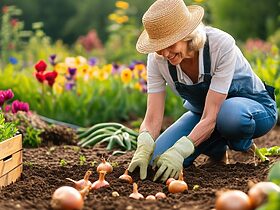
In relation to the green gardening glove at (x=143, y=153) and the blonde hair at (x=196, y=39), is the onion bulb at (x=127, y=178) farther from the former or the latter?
the blonde hair at (x=196, y=39)

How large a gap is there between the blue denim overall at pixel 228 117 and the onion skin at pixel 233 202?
1.41m

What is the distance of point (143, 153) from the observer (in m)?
3.99

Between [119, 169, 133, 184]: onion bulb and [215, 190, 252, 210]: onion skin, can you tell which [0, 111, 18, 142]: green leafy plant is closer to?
[119, 169, 133, 184]: onion bulb

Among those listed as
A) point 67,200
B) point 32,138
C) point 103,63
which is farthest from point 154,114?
point 103,63

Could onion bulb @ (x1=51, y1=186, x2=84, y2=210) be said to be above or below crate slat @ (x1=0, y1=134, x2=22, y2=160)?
above

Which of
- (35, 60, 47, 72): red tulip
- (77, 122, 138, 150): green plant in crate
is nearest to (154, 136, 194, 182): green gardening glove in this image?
(77, 122, 138, 150): green plant in crate

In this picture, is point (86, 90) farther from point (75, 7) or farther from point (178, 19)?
point (75, 7)

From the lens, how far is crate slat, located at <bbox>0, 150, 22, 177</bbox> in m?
3.64

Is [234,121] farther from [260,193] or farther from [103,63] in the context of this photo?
[103,63]

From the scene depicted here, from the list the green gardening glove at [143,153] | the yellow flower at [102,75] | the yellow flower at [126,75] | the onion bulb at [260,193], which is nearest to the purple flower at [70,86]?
the yellow flower at [102,75]

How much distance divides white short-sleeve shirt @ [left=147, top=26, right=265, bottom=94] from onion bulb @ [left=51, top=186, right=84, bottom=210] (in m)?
1.42

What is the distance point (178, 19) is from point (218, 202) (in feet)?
4.77

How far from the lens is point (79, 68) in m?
6.96

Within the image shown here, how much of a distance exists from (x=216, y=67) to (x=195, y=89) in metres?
0.21
